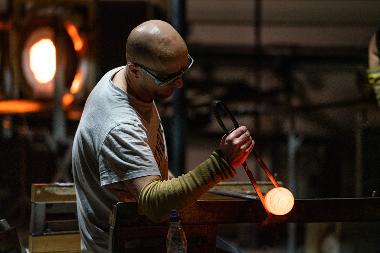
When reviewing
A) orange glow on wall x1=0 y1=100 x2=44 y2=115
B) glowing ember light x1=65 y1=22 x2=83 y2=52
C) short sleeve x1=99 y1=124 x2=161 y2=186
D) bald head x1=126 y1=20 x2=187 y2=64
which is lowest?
short sleeve x1=99 y1=124 x2=161 y2=186

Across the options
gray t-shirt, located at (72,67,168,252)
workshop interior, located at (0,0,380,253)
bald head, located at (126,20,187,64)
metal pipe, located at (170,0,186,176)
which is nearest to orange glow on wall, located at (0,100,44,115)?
workshop interior, located at (0,0,380,253)

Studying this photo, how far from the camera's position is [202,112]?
9328mm

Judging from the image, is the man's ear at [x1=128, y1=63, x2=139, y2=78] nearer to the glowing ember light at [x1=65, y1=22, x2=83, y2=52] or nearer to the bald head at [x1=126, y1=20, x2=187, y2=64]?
the bald head at [x1=126, y1=20, x2=187, y2=64]

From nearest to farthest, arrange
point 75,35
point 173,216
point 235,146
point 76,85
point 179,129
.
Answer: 1. point 235,146
2. point 173,216
3. point 179,129
4. point 75,35
5. point 76,85

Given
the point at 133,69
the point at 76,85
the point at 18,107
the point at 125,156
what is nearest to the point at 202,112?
the point at 76,85

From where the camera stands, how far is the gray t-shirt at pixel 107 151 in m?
3.52

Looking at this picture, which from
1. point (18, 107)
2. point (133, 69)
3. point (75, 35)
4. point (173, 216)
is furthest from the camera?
point (18, 107)

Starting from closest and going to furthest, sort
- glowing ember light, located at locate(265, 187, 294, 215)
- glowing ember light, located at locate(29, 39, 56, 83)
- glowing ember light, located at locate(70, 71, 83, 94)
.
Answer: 1. glowing ember light, located at locate(265, 187, 294, 215)
2. glowing ember light, located at locate(29, 39, 56, 83)
3. glowing ember light, located at locate(70, 71, 83, 94)

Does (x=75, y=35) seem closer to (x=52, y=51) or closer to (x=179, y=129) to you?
(x=52, y=51)

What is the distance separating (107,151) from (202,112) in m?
5.79

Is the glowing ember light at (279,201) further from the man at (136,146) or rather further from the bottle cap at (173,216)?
the bottle cap at (173,216)

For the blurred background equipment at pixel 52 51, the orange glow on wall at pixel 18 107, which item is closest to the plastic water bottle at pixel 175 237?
the blurred background equipment at pixel 52 51

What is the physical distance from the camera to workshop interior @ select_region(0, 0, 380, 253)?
673cm

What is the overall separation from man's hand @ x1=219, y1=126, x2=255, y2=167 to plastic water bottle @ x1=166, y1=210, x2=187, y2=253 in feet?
1.30
